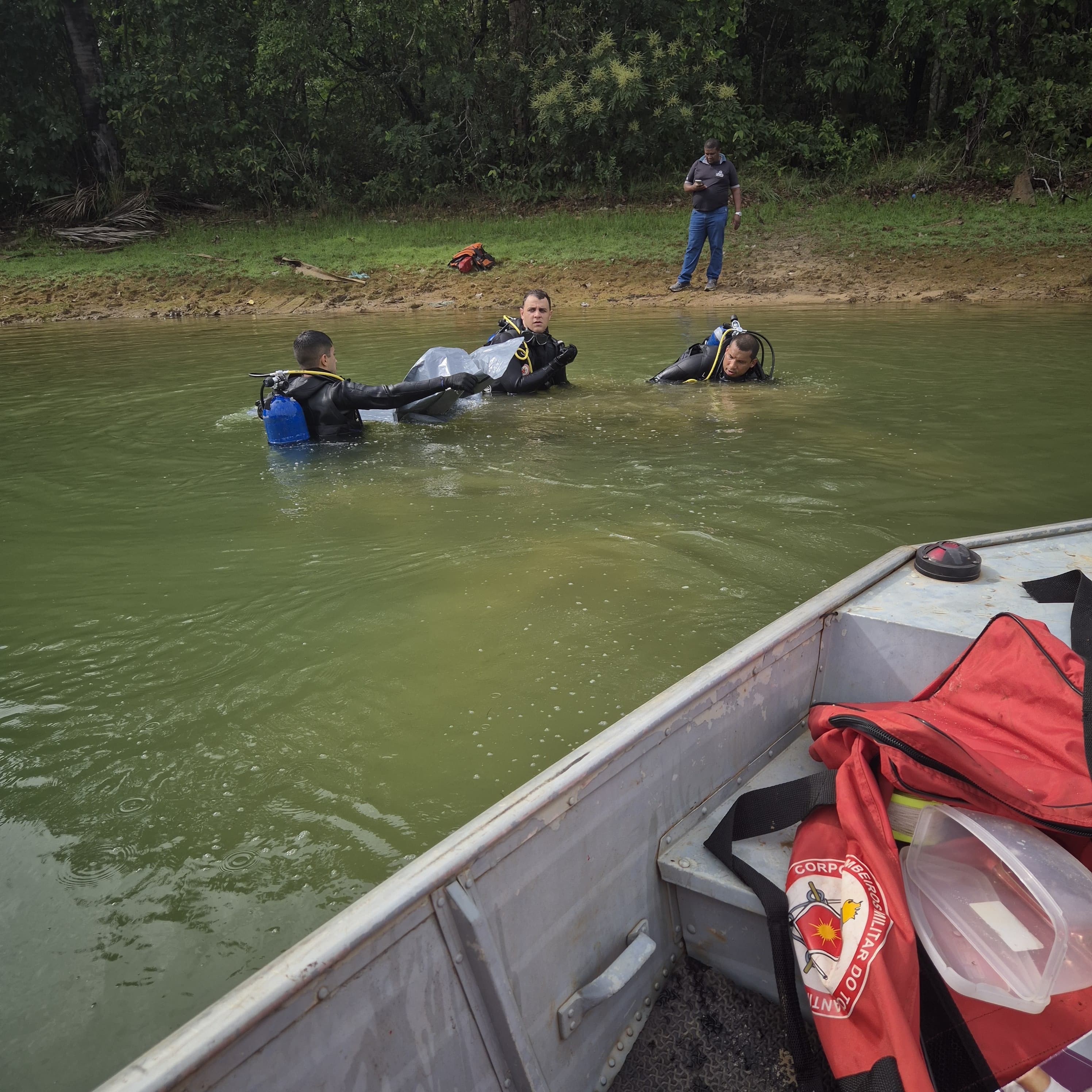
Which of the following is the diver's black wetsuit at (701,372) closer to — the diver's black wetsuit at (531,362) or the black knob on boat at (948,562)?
the diver's black wetsuit at (531,362)

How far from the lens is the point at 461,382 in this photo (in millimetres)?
6598

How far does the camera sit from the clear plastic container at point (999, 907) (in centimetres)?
160

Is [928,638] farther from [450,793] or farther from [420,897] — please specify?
[420,897]

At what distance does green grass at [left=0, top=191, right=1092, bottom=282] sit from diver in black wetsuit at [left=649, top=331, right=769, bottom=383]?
778cm

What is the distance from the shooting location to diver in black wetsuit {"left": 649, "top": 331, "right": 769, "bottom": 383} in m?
7.92

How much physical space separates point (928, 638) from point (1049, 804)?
75cm

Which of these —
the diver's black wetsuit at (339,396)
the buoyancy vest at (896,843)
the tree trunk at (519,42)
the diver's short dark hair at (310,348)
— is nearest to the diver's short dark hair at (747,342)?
the diver's black wetsuit at (339,396)

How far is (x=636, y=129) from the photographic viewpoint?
19.2 meters

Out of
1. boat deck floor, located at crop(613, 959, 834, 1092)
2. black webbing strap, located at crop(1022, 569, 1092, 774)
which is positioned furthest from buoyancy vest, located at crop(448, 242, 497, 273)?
boat deck floor, located at crop(613, 959, 834, 1092)

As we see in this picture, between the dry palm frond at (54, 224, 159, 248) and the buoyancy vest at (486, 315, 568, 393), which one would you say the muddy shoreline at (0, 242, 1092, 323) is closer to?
the dry palm frond at (54, 224, 159, 248)

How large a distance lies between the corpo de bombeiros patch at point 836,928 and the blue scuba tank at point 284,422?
17.4 ft

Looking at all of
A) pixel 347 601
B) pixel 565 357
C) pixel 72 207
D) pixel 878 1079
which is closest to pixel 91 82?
pixel 72 207

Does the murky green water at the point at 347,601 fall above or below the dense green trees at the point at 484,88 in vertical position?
below

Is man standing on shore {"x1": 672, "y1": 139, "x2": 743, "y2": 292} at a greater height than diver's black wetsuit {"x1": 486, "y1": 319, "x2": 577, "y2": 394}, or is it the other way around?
man standing on shore {"x1": 672, "y1": 139, "x2": 743, "y2": 292}
